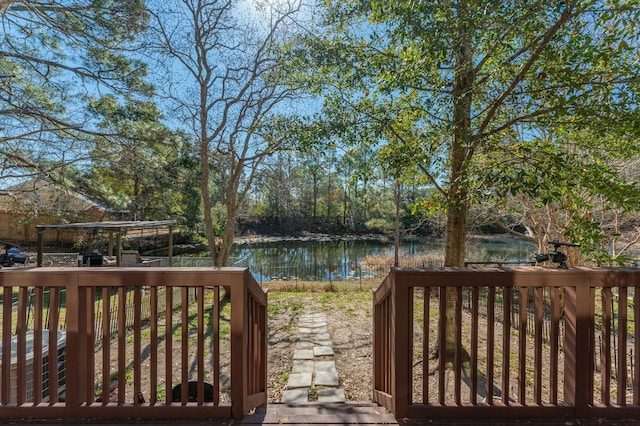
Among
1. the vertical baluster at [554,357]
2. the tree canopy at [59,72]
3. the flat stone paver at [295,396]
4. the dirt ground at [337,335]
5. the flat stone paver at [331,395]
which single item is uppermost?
the tree canopy at [59,72]

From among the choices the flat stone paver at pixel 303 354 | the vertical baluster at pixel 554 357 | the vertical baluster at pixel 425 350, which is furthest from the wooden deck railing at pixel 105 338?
the flat stone paver at pixel 303 354

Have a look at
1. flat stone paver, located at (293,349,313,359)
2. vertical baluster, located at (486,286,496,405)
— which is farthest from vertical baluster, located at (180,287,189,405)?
flat stone paver, located at (293,349,313,359)

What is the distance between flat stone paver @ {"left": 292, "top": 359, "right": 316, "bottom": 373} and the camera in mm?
3999

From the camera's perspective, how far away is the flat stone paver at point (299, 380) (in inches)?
142

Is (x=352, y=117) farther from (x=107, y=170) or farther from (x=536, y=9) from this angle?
(x=107, y=170)

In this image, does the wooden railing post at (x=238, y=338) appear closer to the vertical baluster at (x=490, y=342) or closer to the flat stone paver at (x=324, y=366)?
the vertical baluster at (x=490, y=342)

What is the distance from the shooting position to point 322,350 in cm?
463

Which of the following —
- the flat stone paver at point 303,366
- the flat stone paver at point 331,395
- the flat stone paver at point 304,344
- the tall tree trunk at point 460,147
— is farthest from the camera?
the flat stone paver at point 304,344

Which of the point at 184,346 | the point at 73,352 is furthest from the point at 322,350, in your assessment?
the point at 73,352

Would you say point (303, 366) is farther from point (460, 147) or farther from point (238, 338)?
point (460, 147)

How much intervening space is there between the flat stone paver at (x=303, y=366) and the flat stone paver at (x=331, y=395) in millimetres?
567

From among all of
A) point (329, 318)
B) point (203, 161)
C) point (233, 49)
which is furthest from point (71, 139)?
point (329, 318)

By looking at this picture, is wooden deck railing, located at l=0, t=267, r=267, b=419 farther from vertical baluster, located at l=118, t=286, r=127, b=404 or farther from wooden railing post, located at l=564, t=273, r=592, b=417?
wooden railing post, located at l=564, t=273, r=592, b=417

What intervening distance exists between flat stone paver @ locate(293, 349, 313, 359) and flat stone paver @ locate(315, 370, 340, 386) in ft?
1.73
